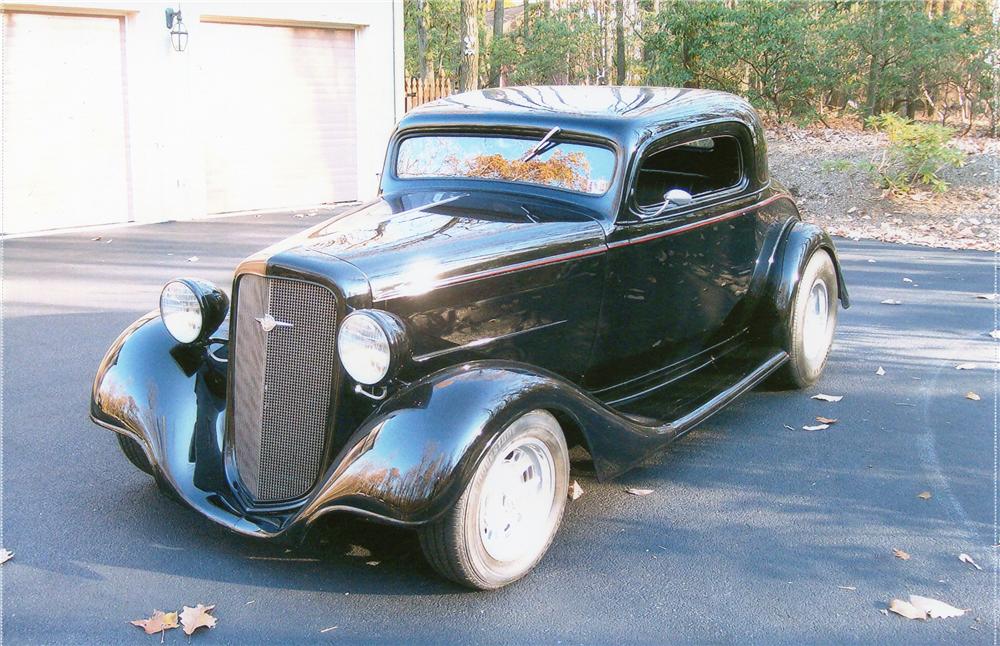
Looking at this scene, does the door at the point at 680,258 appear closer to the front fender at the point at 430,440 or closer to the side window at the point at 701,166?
the side window at the point at 701,166

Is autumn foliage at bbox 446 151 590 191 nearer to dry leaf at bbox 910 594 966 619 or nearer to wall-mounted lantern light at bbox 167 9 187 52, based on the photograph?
dry leaf at bbox 910 594 966 619

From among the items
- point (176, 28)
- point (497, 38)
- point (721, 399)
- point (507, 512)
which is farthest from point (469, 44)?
point (497, 38)

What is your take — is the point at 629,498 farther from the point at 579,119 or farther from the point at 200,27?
the point at 200,27

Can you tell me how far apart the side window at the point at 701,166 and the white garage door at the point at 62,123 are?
9.32 meters

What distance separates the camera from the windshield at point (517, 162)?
440cm

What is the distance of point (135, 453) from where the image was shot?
158 inches

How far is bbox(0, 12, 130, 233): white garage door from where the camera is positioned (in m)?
11.5

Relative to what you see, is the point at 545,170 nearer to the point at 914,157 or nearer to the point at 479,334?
the point at 479,334

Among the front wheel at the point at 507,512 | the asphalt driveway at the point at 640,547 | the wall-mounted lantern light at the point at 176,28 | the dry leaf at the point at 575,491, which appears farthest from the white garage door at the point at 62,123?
the front wheel at the point at 507,512

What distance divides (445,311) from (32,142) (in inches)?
396

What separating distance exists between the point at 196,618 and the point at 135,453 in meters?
1.08

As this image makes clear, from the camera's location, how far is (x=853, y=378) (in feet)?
19.4

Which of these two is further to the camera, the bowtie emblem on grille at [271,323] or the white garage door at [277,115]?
the white garage door at [277,115]

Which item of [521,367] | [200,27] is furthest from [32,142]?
[521,367]
